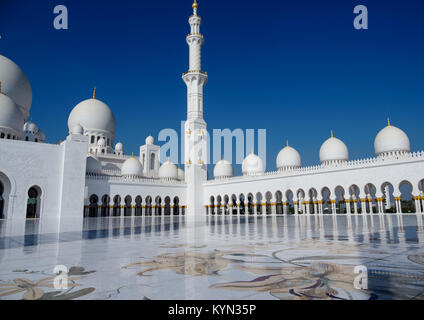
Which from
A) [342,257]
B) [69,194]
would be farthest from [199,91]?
[342,257]

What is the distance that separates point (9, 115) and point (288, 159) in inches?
711

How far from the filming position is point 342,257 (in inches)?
111

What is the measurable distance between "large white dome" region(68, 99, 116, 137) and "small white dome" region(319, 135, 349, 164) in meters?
18.1

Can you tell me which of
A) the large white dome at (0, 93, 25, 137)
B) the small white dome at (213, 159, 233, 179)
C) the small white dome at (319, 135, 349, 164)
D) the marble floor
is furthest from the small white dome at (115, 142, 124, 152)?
the marble floor

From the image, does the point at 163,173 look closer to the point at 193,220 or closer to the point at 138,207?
the point at 138,207

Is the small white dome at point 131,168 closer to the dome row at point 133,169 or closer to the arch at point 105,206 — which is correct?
the dome row at point 133,169

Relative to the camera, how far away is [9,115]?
56.9 ft

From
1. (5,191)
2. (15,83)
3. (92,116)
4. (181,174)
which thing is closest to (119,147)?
(92,116)

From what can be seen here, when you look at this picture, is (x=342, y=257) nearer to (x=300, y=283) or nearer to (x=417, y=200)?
(x=300, y=283)

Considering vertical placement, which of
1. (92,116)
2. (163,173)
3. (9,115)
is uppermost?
(92,116)

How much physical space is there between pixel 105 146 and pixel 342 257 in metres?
25.9

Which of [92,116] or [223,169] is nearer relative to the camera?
[92,116]

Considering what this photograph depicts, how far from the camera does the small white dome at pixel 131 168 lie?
25.2 m

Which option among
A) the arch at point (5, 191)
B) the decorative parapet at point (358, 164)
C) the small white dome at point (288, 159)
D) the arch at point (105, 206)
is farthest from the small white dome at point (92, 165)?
the small white dome at point (288, 159)
